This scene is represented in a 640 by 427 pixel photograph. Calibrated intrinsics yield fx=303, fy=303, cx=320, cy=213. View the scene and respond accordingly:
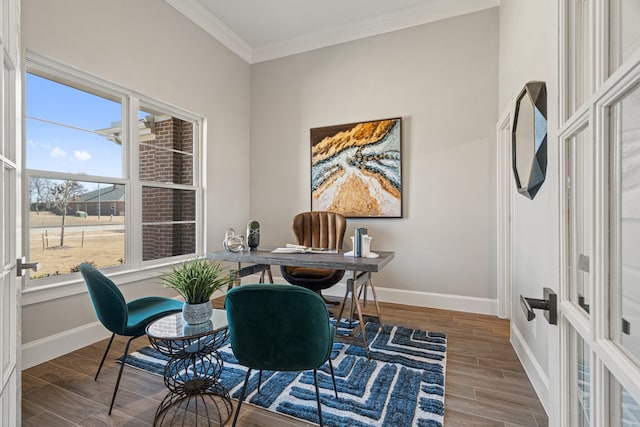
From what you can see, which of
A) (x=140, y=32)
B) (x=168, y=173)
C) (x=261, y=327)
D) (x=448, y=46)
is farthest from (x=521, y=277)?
(x=140, y=32)

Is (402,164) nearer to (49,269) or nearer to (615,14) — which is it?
(615,14)

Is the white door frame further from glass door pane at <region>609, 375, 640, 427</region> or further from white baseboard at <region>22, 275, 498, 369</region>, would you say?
glass door pane at <region>609, 375, 640, 427</region>

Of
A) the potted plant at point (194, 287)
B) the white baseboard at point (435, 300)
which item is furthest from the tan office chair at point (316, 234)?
the potted plant at point (194, 287)

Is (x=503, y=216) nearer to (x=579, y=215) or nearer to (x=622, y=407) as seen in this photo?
(x=579, y=215)

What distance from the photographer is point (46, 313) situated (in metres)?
2.27

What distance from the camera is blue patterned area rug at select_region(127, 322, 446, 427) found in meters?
1.64

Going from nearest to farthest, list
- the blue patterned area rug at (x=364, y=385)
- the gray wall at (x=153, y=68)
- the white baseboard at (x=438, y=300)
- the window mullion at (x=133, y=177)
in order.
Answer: the blue patterned area rug at (x=364, y=385) < the gray wall at (x=153, y=68) < the window mullion at (x=133, y=177) < the white baseboard at (x=438, y=300)

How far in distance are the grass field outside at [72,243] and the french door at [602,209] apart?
304 centimetres

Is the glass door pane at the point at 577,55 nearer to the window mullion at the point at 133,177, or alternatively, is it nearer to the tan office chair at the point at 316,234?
the tan office chair at the point at 316,234

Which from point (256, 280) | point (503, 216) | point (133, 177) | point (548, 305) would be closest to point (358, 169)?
point (503, 216)

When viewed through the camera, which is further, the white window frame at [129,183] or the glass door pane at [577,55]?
the white window frame at [129,183]

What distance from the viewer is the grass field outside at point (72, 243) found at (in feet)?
7.49

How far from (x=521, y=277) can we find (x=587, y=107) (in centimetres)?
213

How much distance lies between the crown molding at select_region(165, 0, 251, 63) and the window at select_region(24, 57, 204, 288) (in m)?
1.08
